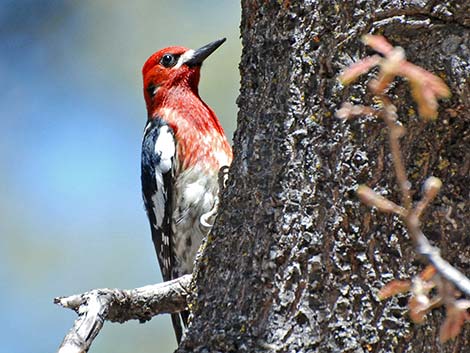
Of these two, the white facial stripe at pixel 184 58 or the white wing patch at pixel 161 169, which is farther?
the white facial stripe at pixel 184 58

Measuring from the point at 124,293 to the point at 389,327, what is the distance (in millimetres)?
970

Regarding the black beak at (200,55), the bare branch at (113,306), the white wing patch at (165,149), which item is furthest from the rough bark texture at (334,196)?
the black beak at (200,55)

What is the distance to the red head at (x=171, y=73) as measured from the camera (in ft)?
16.5

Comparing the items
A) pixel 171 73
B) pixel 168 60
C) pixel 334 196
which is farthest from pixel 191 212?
pixel 334 196

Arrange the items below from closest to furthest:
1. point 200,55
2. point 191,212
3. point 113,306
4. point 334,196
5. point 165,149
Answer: point 334,196 → point 113,306 → point 191,212 → point 165,149 → point 200,55

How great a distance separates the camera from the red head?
198 inches

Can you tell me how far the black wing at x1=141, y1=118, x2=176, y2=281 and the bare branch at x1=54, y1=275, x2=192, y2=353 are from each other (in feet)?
5.34

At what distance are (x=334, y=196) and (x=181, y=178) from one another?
2512mm

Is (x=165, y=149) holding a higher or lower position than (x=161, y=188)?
higher

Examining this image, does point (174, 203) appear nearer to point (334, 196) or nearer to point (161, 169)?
point (161, 169)

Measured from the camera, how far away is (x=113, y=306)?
265cm

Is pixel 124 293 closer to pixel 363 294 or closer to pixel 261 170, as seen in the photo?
pixel 261 170

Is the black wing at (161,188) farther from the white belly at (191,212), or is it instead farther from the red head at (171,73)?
the red head at (171,73)

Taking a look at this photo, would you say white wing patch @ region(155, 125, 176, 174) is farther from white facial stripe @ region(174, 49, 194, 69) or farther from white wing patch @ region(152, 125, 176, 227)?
white facial stripe @ region(174, 49, 194, 69)
